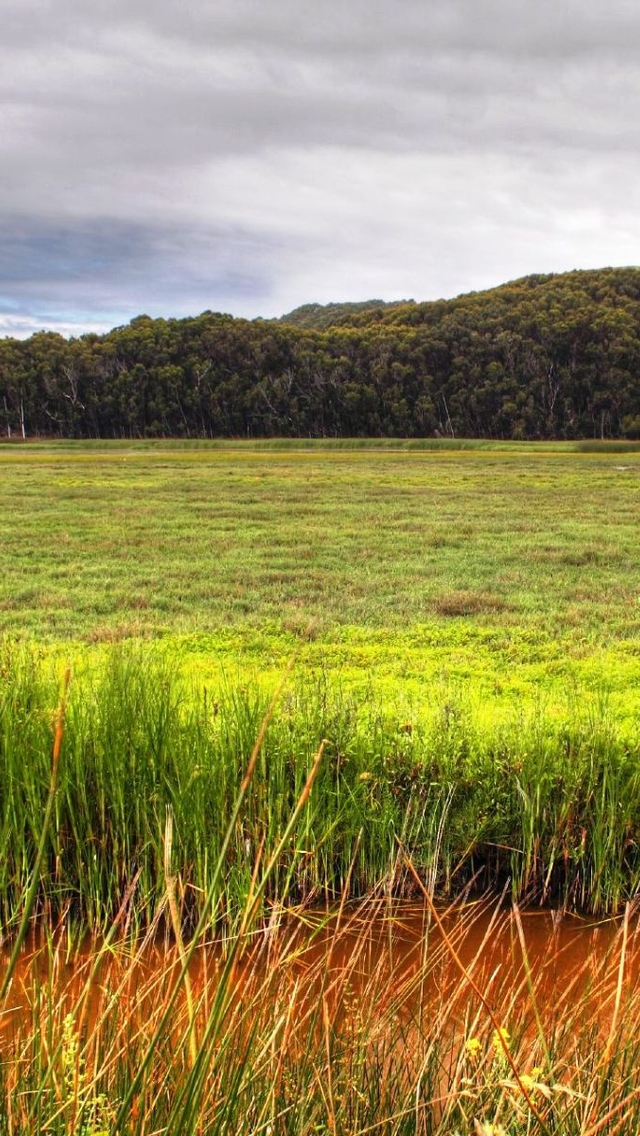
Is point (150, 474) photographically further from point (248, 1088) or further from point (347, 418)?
point (347, 418)

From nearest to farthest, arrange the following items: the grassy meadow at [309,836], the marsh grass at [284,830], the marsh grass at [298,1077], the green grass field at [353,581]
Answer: the marsh grass at [298,1077] → the grassy meadow at [309,836] → the marsh grass at [284,830] → the green grass field at [353,581]

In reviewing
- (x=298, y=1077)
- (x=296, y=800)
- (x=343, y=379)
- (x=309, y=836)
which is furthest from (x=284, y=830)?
(x=343, y=379)

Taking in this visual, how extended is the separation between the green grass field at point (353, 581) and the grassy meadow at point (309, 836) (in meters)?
0.09

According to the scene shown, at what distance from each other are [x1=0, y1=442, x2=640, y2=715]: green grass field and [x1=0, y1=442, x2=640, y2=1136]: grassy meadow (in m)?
0.09

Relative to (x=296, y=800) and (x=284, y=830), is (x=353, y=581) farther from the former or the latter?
(x=284, y=830)

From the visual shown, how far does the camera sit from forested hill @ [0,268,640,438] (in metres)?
95.6

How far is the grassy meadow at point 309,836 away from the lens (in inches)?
92.9

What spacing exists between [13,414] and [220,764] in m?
102

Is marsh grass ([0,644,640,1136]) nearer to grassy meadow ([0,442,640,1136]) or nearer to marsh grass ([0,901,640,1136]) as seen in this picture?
grassy meadow ([0,442,640,1136])

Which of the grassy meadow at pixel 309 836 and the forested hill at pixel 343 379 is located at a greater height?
the forested hill at pixel 343 379

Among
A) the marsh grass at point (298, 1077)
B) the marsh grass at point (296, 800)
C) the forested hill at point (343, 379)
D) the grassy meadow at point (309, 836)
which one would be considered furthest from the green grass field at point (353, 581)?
the forested hill at point (343, 379)

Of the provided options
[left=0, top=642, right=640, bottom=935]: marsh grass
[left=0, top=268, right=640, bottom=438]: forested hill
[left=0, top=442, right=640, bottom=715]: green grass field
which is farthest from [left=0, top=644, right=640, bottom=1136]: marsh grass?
[left=0, top=268, right=640, bottom=438]: forested hill

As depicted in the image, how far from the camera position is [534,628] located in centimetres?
1073

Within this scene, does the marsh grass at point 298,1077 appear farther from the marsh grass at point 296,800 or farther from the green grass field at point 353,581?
the green grass field at point 353,581
